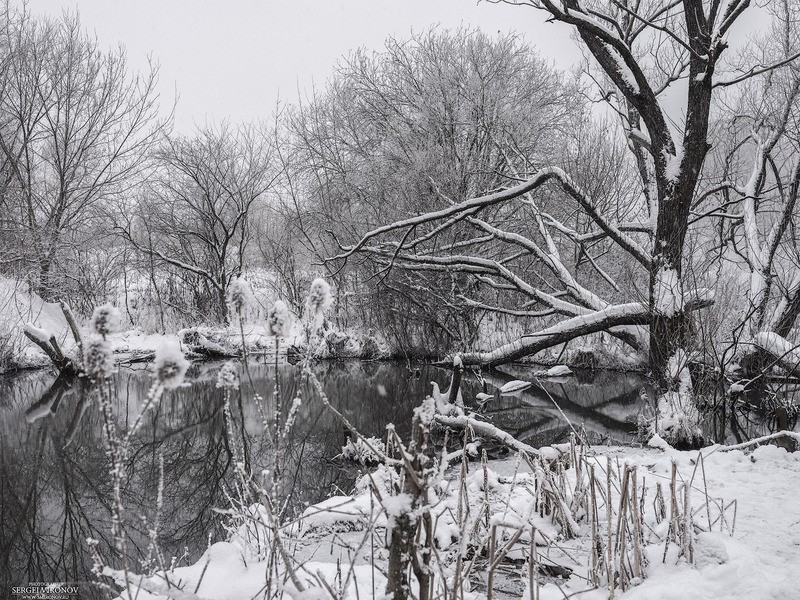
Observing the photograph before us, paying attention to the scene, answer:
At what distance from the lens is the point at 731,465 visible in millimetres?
4535

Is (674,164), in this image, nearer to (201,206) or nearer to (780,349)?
(780,349)

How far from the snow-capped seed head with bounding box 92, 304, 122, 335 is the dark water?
1.99 feet

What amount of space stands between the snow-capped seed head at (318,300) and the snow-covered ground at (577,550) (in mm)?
522

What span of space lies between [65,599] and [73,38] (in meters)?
18.4

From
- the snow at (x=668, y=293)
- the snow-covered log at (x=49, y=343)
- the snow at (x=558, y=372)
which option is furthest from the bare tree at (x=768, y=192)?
the snow-covered log at (x=49, y=343)

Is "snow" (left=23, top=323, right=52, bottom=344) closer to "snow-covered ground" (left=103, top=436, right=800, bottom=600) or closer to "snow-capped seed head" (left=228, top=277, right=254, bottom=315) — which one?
"snow-covered ground" (left=103, top=436, right=800, bottom=600)

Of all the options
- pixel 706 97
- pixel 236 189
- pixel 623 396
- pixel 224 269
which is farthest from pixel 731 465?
pixel 236 189

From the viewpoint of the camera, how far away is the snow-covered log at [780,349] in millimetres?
6516

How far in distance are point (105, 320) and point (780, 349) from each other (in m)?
7.71

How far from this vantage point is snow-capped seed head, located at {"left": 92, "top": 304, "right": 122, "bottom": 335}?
1.10m

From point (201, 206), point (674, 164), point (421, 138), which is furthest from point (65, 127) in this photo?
point (674, 164)

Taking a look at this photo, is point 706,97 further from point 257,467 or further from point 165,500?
point 165,500

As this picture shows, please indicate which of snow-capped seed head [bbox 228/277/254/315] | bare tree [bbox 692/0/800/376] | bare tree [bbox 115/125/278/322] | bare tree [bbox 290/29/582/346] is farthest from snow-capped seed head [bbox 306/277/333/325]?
bare tree [bbox 115/125/278/322]

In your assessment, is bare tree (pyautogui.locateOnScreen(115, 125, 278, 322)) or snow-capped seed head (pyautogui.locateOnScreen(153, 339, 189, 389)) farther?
bare tree (pyautogui.locateOnScreen(115, 125, 278, 322))
